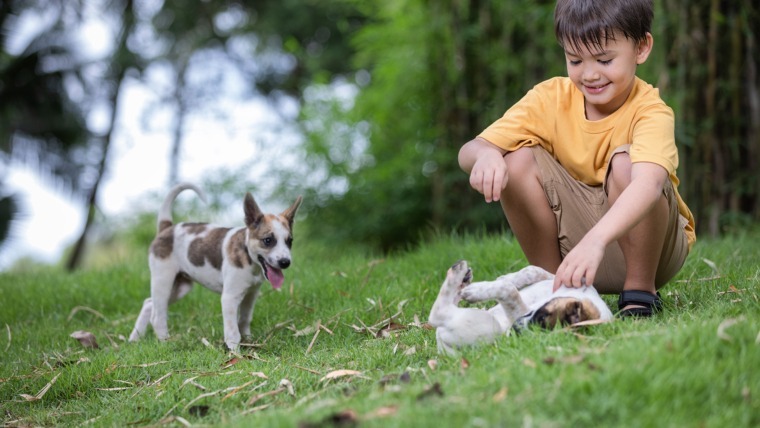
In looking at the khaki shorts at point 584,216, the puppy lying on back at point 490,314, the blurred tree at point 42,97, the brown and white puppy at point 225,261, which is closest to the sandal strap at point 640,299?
the khaki shorts at point 584,216

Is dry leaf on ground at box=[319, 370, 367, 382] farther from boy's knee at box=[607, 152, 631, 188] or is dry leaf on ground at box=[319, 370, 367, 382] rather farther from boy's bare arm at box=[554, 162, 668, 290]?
boy's knee at box=[607, 152, 631, 188]

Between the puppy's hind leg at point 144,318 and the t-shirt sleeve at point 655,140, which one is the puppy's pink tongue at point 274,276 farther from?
the t-shirt sleeve at point 655,140

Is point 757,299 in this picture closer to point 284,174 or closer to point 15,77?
point 284,174

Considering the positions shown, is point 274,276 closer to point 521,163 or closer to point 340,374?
point 340,374

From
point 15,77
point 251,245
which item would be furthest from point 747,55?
point 15,77

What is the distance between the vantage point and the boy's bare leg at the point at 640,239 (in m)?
3.21

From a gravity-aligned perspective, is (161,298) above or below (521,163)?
below

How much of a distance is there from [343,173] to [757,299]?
6181 millimetres

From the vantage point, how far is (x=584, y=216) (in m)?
3.57

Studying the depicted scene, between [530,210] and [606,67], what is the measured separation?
70 cm

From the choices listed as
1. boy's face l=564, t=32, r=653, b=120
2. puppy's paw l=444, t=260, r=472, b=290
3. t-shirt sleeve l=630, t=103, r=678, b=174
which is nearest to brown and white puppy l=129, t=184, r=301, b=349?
puppy's paw l=444, t=260, r=472, b=290

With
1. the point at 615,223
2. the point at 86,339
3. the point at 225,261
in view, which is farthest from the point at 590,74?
the point at 86,339

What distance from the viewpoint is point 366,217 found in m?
8.67

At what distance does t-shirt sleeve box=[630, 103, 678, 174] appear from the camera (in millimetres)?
3070
